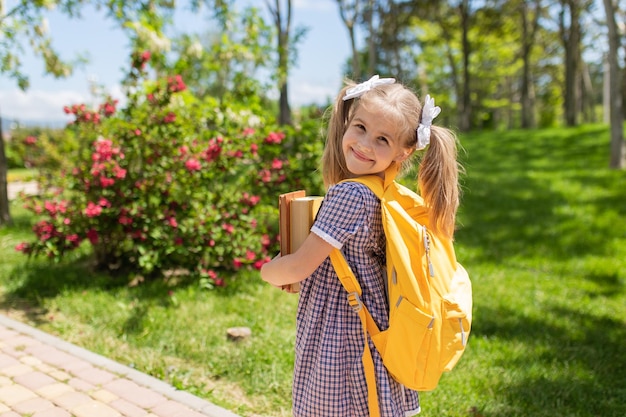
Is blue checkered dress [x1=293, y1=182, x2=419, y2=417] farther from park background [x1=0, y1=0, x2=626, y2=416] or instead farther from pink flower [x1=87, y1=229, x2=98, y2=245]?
pink flower [x1=87, y1=229, x2=98, y2=245]

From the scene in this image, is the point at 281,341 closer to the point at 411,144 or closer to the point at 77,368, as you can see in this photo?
the point at 77,368

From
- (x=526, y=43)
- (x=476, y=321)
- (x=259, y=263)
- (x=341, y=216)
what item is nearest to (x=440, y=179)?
(x=341, y=216)

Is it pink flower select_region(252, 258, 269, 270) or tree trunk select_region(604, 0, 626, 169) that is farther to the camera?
tree trunk select_region(604, 0, 626, 169)

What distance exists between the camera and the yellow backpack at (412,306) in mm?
1755

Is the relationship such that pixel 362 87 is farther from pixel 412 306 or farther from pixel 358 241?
pixel 412 306

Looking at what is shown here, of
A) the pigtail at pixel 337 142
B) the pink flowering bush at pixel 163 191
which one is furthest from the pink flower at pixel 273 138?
the pigtail at pixel 337 142

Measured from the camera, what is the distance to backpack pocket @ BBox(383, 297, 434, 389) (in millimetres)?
1744

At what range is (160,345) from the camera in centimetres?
391

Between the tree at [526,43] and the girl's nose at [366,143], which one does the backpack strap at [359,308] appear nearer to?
the girl's nose at [366,143]

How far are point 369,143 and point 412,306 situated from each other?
0.53 m

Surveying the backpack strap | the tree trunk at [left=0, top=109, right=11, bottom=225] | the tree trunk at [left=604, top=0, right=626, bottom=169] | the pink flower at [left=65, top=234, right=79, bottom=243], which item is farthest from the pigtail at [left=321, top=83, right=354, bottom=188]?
the tree trunk at [left=604, top=0, right=626, bottom=169]

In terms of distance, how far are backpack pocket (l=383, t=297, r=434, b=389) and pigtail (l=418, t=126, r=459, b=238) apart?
1.08ft

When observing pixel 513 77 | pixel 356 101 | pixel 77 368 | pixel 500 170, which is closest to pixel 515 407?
pixel 356 101

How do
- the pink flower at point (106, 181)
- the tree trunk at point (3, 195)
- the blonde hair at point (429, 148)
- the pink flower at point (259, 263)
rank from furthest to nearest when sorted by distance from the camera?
1. the tree trunk at point (3, 195)
2. the pink flower at point (259, 263)
3. the pink flower at point (106, 181)
4. the blonde hair at point (429, 148)
